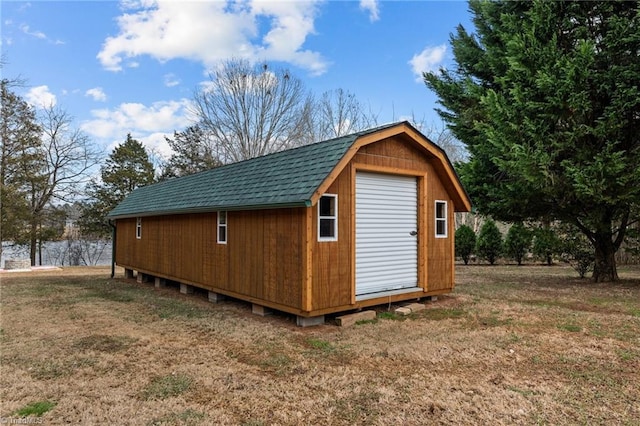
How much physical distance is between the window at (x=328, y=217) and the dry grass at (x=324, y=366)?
148 cm

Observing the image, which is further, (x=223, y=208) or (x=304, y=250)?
(x=223, y=208)

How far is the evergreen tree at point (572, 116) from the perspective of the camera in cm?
833

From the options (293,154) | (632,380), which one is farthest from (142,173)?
(632,380)

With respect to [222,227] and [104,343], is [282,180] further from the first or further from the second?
[104,343]

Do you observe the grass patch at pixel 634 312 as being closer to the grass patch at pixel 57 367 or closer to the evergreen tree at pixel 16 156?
the grass patch at pixel 57 367

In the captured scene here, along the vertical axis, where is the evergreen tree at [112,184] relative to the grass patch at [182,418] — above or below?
above

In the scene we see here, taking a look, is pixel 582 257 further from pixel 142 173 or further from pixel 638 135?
pixel 142 173

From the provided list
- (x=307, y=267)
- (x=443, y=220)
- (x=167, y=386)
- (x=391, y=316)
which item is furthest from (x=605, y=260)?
(x=167, y=386)

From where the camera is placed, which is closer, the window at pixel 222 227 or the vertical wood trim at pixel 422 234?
the vertical wood trim at pixel 422 234

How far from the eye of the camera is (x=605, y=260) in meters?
10.4

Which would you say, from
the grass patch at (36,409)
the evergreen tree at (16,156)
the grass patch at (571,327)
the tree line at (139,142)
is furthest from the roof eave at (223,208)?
the tree line at (139,142)

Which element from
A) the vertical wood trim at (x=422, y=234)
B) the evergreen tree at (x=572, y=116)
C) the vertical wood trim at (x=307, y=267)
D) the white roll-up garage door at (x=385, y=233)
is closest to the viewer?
the vertical wood trim at (x=307, y=267)

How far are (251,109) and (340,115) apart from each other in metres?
5.81

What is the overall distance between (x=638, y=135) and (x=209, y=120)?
2215cm
